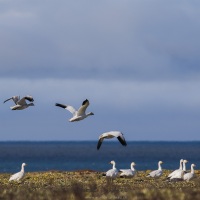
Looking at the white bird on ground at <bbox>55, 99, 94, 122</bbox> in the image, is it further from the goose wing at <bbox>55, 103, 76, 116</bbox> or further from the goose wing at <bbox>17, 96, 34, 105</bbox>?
the goose wing at <bbox>17, 96, 34, 105</bbox>

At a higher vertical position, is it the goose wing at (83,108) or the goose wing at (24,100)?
the goose wing at (24,100)

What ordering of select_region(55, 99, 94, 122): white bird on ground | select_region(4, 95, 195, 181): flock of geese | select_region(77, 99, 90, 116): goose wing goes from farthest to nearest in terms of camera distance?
select_region(55, 99, 94, 122): white bird on ground
select_region(77, 99, 90, 116): goose wing
select_region(4, 95, 195, 181): flock of geese

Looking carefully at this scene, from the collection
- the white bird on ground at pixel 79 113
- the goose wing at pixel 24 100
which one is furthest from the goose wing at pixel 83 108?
the goose wing at pixel 24 100

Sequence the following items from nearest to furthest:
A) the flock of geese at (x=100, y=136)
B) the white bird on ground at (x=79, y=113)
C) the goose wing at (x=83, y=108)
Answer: the flock of geese at (x=100, y=136)
the goose wing at (x=83, y=108)
the white bird on ground at (x=79, y=113)

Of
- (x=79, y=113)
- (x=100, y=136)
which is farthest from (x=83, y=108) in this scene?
(x=100, y=136)

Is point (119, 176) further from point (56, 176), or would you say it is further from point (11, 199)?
point (11, 199)

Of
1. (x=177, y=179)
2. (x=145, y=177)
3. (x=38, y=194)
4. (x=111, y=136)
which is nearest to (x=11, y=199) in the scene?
(x=38, y=194)

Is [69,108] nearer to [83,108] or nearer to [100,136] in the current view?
[83,108]

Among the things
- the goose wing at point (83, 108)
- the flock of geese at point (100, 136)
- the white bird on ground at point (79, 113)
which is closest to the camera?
the flock of geese at point (100, 136)

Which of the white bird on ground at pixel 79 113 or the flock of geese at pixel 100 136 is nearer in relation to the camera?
the flock of geese at pixel 100 136

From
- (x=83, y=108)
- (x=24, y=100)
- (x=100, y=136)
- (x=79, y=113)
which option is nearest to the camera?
(x=100, y=136)

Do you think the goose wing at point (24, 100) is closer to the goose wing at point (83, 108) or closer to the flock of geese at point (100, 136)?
the flock of geese at point (100, 136)

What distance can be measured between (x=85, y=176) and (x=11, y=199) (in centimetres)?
1547

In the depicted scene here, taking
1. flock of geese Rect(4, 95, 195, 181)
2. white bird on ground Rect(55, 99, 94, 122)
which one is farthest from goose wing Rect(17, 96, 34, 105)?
white bird on ground Rect(55, 99, 94, 122)
